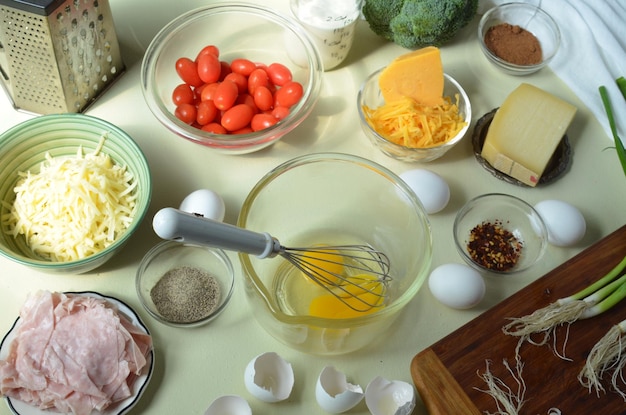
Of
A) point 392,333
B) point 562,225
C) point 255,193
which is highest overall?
point 255,193

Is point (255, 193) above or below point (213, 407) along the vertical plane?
above

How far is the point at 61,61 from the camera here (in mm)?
1381

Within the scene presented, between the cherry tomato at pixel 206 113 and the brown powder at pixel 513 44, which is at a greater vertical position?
the brown powder at pixel 513 44

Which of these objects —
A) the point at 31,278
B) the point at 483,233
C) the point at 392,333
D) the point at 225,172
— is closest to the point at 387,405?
the point at 392,333

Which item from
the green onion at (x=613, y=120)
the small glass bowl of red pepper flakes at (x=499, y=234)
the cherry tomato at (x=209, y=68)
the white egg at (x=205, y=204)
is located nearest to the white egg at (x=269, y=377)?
the white egg at (x=205, y=204)

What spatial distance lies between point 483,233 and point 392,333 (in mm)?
284

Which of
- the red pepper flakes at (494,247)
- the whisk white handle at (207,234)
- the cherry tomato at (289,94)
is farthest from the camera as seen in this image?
the cherry tomato at (289,94)

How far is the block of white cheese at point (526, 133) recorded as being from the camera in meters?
1.44

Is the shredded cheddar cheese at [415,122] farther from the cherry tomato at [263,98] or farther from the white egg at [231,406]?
the white egg at [231,406]

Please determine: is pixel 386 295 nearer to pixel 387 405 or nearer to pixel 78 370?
pixel 387 405

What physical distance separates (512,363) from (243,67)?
81 centimetres

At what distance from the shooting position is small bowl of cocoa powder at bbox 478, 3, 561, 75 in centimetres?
165

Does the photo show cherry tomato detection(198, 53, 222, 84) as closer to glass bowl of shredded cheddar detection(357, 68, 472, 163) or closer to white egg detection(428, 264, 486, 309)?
glass bowl of shredded cheddar detection(357, 68, 472, 163)

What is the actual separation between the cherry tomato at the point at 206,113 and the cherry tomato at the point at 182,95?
0.03 m
